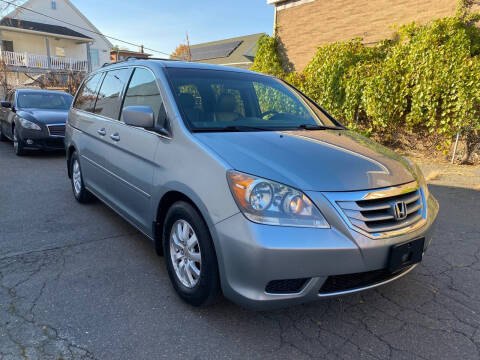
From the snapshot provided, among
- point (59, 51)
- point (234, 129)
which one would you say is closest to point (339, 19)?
point (234, 129)

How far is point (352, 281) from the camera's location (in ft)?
6.83

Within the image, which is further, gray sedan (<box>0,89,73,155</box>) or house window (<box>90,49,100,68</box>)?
house window (<box>90,49,100,68</box>)

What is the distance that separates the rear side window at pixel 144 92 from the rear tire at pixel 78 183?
165cm

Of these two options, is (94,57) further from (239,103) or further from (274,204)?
(274,204)

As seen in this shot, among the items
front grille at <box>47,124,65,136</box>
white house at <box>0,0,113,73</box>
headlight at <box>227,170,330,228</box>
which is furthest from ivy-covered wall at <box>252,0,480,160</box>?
white house at <box>0,0,113,73</box>

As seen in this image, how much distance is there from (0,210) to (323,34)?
11.5m

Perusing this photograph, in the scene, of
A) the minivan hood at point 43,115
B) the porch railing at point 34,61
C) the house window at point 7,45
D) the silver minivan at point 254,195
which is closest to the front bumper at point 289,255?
the silver minivan at point 254,195

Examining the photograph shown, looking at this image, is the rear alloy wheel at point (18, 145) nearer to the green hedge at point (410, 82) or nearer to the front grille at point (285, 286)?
the green hedge at point (410, 82)

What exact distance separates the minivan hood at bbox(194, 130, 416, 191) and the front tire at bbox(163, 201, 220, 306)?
1.55ft

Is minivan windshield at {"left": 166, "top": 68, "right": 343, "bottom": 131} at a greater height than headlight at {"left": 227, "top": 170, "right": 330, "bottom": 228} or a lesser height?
greater

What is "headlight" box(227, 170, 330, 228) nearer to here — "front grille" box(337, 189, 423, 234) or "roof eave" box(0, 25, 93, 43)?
"front grille" box(337, 189, 423, 234)

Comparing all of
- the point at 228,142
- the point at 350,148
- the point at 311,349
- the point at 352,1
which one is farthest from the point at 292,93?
the point at 352,1

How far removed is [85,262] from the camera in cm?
314

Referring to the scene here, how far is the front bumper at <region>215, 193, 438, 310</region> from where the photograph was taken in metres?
1.90
